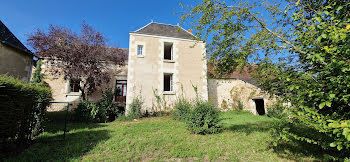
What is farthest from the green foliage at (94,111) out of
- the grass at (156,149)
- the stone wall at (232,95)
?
the stone wall at (232,95)

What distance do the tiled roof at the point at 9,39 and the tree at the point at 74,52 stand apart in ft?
1.40

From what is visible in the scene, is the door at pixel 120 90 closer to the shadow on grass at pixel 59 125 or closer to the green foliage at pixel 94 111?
the green foliage at pixel 94 111

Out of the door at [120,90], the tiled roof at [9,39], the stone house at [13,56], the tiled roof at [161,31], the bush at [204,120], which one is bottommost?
the bush at [204,120]

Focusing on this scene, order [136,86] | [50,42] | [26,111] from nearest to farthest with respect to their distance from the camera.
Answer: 1. [26,111]
2. [50,42]
3. [136,86]

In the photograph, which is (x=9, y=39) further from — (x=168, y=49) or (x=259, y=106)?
(x=259, y=106)

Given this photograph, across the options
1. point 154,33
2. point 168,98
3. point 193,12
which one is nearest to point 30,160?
point 193,12

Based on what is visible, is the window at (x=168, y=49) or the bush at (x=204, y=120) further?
the window at (x=168, y=49)

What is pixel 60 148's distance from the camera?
3.52 m

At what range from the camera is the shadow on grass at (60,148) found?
3.00 m

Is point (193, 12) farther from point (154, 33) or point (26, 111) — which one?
point (154, 33)

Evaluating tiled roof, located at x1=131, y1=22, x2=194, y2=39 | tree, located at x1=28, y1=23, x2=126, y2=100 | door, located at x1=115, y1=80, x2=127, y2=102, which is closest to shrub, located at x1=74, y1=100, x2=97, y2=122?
tree, located at x1=28, y1=23, x2=126, y2=100

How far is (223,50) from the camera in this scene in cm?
388

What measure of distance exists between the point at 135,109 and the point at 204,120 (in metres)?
4.69

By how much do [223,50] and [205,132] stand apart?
8.67 feet
